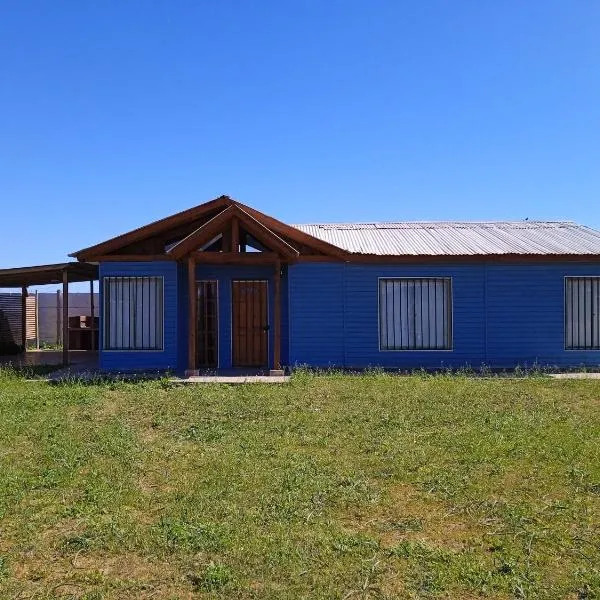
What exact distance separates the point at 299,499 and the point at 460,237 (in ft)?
35.2

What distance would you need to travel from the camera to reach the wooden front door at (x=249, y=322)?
12.7 m

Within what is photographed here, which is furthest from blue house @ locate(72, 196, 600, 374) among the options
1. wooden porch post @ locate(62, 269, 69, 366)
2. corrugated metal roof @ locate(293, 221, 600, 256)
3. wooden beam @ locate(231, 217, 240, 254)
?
wooden porch post @ locate(62, 269, 69, 366)

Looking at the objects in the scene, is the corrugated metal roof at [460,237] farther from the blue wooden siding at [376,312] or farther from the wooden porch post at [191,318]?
the wooden porch post at [191,318]

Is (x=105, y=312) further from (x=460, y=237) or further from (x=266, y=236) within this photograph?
(x=460, y=237)

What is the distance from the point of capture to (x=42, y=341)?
2205cm

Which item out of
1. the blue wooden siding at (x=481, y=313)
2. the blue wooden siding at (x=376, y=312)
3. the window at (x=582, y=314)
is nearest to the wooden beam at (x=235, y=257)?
the blue wooden siding at (x=376, y=312)

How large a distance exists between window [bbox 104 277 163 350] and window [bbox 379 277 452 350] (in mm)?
5062

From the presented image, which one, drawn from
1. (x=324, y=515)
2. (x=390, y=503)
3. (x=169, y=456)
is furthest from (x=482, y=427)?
(x=169, y=456)

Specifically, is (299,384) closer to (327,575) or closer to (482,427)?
(482,427)

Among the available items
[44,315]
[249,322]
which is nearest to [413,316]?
[249,322]

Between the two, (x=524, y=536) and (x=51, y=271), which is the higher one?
(x=51, y=271)

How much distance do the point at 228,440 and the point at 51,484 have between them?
2.09 meters

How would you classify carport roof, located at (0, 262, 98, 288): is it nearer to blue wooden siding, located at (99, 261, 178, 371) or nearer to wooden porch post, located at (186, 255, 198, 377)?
blue wooden siding, located at (99, 261, 178, 371)

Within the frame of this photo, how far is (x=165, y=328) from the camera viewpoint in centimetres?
1237
